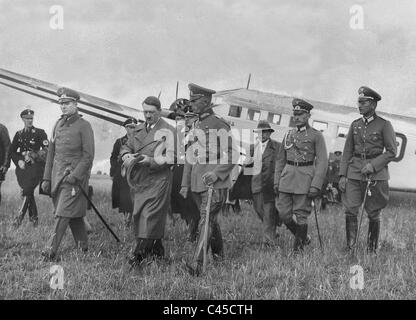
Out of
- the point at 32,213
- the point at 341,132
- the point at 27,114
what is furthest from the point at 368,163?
the point at 341,132

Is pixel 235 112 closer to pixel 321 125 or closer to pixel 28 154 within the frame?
pixel 321 125

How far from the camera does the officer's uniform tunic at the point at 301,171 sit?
286 inches

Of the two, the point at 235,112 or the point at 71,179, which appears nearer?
the point at 71,179

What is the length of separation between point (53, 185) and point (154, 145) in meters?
1.61

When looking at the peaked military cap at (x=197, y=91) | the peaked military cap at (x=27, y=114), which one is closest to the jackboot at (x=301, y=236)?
the peaked military cap at (x=197, y=91)

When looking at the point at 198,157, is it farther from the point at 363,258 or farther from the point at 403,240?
the point at 403,240

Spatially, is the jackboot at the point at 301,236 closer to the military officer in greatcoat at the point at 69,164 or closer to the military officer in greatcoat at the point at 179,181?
the military officer in greatcoat at the point at 179,181

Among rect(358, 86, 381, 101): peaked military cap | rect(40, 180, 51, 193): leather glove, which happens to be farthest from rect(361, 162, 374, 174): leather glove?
rect(40, 180, 51, 193): leather glove

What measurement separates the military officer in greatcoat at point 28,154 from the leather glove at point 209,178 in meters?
4.45

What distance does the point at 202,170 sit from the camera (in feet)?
21.0

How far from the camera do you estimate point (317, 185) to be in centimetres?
713

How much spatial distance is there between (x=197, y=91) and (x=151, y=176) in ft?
3.75

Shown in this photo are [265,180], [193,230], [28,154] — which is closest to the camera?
[193,230]
